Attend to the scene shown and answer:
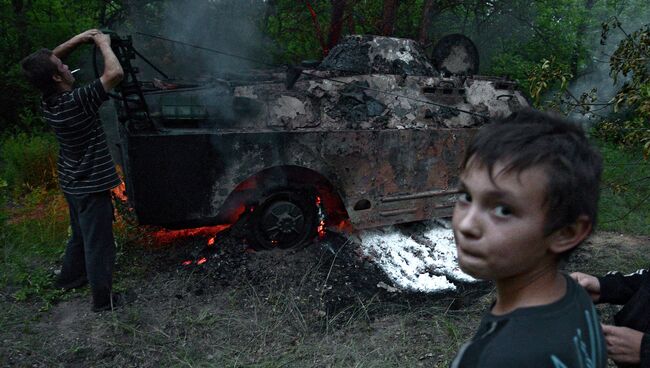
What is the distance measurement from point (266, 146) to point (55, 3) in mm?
7910

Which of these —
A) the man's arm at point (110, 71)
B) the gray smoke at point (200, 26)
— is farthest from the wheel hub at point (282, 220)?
the gray smoke at point (200, 26)

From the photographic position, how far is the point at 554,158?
105cm

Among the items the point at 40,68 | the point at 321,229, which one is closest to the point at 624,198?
the point at 321,229

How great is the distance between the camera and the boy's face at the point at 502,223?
3.46 ft

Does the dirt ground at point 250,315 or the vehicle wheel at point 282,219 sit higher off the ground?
the vehicle wheel at point 282,219

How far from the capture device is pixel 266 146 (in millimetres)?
4645

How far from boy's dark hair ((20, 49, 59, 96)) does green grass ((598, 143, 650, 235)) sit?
16.8 ft

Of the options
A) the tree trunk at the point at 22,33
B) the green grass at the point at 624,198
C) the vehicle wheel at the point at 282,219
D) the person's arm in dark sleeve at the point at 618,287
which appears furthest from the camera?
the tree trunk at the point at 22,33

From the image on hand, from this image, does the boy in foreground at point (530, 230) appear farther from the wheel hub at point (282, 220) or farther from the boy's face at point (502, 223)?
the wheel hub at point (282, 220)

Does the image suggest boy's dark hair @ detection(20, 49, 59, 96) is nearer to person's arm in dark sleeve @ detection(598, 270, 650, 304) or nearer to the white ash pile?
the white ash pile

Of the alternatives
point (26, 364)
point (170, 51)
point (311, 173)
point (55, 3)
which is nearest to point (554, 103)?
point (311, 173)

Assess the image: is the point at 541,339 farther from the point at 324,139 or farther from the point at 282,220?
the point at 282,220

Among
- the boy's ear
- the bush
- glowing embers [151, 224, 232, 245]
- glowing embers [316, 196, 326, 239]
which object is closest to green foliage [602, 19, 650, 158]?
the boy's ear

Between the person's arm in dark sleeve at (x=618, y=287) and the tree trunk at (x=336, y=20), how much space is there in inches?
394
